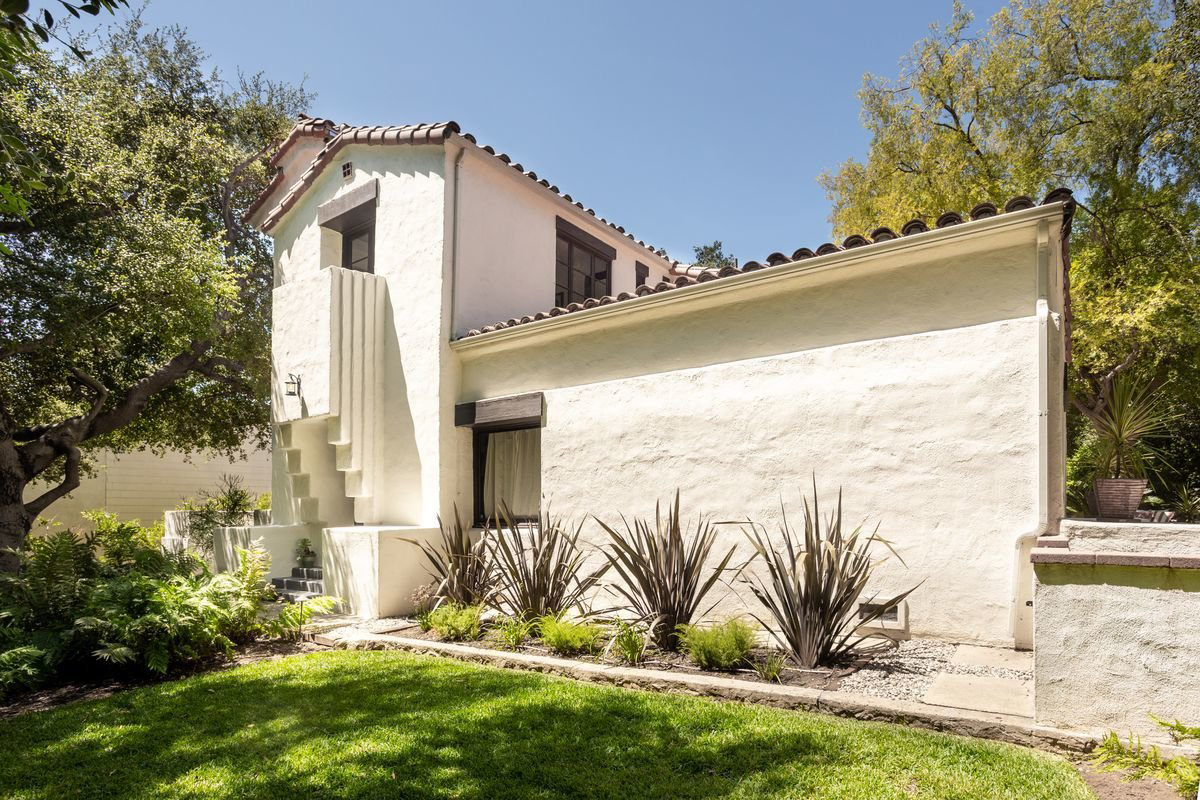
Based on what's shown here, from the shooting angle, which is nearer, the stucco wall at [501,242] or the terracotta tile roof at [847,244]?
the terracotta tile roof at [847,244]

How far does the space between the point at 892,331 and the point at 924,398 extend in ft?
2.20

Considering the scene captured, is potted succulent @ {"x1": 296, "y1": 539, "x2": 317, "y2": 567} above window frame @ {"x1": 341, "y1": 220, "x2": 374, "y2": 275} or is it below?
below

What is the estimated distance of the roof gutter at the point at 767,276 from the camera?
5336 mm

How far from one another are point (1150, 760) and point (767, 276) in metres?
4.53

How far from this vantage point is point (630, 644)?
529 centimetres

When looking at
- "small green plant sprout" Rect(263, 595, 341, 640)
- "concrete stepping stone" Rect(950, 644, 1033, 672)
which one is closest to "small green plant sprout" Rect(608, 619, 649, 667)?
"concrete stepping stone" Rect(950, 644, 1033, 672)

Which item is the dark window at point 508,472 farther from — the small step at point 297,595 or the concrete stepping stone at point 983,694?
the concrete stepping stone at point 983,694

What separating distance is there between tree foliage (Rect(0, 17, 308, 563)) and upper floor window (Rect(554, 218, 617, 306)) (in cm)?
538

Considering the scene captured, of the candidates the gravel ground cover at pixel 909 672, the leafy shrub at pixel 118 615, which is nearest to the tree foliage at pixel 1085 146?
the gravel ground cover at pixel 909 672

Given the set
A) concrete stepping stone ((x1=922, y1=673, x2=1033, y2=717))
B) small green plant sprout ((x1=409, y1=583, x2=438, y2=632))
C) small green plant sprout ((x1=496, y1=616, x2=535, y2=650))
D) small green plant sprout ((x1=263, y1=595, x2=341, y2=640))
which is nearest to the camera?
concrete stepping stone ((x1=922, y1=673, x2=1033, y2=717))

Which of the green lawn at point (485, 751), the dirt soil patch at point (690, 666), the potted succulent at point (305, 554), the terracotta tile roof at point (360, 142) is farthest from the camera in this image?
the potted succulent at point (305, 554)

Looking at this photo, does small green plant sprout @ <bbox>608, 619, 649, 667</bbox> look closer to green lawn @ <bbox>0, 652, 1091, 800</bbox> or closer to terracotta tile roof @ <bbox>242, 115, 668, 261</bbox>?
green lawn @ <bbox>0, 652, 1091, 800</bbox>

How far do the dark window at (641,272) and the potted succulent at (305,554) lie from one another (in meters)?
7.49

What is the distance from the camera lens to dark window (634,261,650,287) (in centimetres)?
1315
